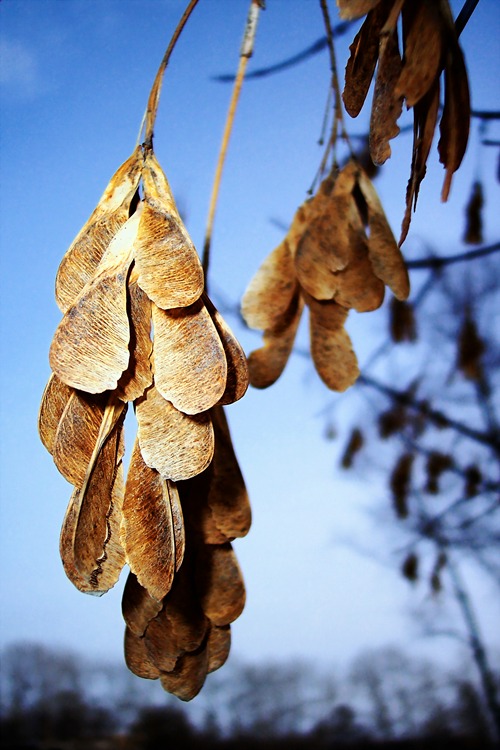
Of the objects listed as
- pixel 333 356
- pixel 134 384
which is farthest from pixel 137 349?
pixel 333 356

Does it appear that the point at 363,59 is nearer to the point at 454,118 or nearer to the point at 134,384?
the point at 454,118

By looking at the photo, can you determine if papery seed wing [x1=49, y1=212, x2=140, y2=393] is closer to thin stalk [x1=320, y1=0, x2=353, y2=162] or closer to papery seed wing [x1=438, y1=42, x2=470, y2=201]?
papery seed wing [x1=438, y1=42, x2=470, y2=201]

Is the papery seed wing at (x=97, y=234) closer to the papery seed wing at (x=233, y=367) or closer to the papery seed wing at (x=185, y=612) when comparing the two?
the papery seed wing at (x=233, y=367)

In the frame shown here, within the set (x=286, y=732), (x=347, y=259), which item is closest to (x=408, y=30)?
(x=347, y=259)

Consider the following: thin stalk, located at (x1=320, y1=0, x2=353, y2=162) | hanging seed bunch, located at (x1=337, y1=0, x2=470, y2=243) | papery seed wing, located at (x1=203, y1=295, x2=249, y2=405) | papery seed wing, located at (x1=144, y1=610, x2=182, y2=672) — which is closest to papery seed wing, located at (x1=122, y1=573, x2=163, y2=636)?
papery seed wing, located at (x1=144, y1=610, x2=182, y2=672)

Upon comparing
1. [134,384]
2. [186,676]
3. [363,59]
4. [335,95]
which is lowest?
[186,676]

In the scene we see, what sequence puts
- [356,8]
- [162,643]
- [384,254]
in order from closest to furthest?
[356,8] → [162,643] → [384,254]

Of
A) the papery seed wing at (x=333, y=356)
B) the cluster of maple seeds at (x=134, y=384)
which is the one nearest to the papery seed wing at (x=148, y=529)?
the cluster of maple seeds at (x=134, y=384)

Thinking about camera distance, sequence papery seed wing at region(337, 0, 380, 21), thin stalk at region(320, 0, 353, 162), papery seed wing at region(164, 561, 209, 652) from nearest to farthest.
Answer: papery seed wing at region(337, 0, 380, 21), papery seed wing at region(164, 561, 209, 652), thin stalk at region(320, 0, 353, 162)
